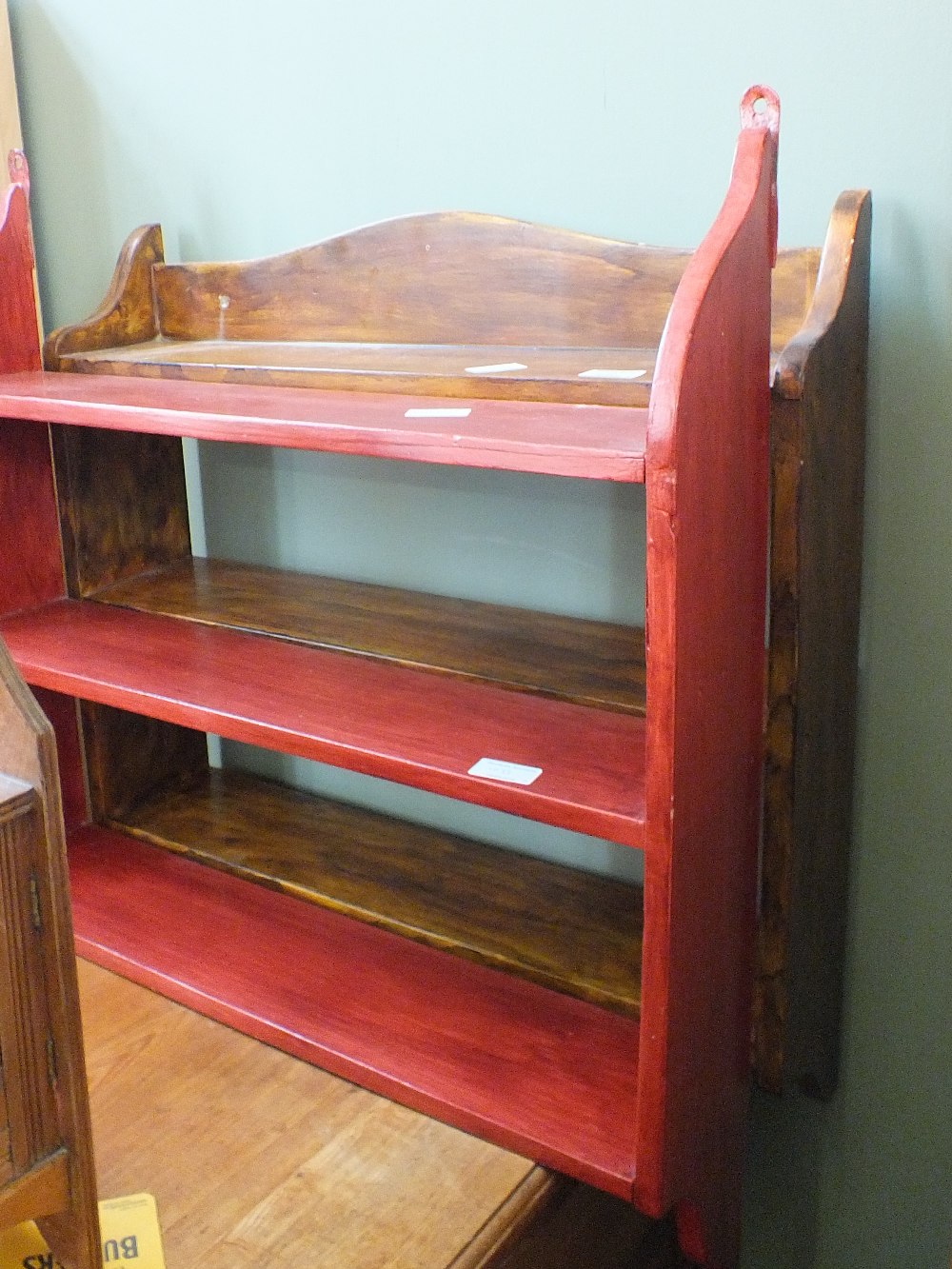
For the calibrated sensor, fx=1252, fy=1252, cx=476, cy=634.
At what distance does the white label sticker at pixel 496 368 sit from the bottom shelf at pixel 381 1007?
29.6 inches

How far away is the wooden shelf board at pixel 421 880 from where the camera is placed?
1.59 meters

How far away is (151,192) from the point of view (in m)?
1.95

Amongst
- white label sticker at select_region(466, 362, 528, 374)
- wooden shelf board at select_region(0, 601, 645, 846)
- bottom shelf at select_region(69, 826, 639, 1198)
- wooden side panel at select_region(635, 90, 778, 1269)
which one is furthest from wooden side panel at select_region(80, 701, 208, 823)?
wooden side panel at select_region(635, 90, 778, 1269)

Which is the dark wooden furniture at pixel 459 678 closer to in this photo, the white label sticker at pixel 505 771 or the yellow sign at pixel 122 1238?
the white label sticker at pixel 505 771

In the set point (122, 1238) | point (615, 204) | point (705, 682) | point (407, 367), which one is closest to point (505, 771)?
point (705, 682)

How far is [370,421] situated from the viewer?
1.25 meters

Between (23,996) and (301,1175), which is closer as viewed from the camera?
(23,996)

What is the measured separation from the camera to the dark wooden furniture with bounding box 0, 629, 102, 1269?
0.83 m

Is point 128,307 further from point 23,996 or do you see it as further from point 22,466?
point 23,996

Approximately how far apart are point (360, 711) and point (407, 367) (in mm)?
402

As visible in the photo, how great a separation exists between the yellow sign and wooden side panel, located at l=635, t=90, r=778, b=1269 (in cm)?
50

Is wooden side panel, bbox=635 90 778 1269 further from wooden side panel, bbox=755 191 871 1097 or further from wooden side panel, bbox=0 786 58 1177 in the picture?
wooden side panel, bbox=0 786 58 1177

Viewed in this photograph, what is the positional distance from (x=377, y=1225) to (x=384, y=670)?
62 cm

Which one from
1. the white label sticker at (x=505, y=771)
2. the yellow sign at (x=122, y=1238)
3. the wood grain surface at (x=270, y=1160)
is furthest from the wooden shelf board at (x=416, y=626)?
the yellow sign at (x=122, y=1238)
